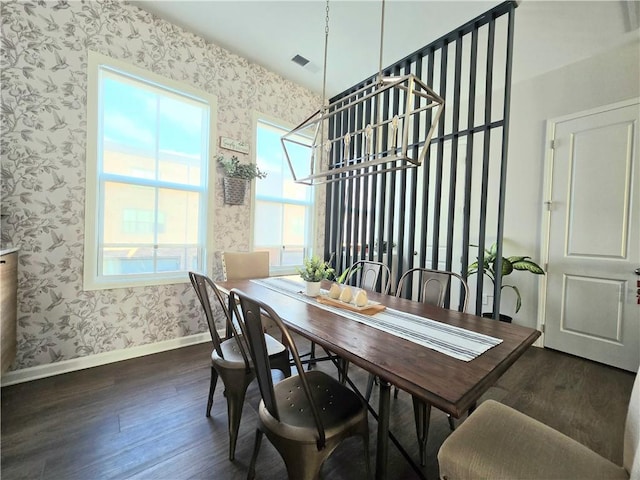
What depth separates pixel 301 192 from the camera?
375cm

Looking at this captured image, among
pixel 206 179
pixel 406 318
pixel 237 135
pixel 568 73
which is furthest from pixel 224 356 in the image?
pixel 568 73

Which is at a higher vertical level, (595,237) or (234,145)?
(234,145)

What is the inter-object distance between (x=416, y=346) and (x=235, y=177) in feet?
8.42

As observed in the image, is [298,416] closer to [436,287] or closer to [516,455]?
[516,455]

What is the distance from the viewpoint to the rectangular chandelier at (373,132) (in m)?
1.44

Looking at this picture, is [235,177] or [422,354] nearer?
[422,354]

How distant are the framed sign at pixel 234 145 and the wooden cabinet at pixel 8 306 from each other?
A: 1885 millimetres

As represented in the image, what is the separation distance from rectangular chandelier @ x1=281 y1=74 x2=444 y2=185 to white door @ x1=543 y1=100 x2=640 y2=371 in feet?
5.01

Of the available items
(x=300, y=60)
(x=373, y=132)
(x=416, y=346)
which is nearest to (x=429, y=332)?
(x=416, y=346)

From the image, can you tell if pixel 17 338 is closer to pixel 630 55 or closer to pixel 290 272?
pixel 290 272

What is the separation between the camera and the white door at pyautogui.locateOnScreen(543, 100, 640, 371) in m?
2.48

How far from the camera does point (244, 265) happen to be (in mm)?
2678

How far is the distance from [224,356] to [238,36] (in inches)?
116

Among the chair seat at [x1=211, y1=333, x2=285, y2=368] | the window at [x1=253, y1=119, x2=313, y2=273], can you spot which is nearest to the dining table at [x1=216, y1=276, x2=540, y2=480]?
the chair seat at [x1=211, y1=333, x2=285, y2=368]
